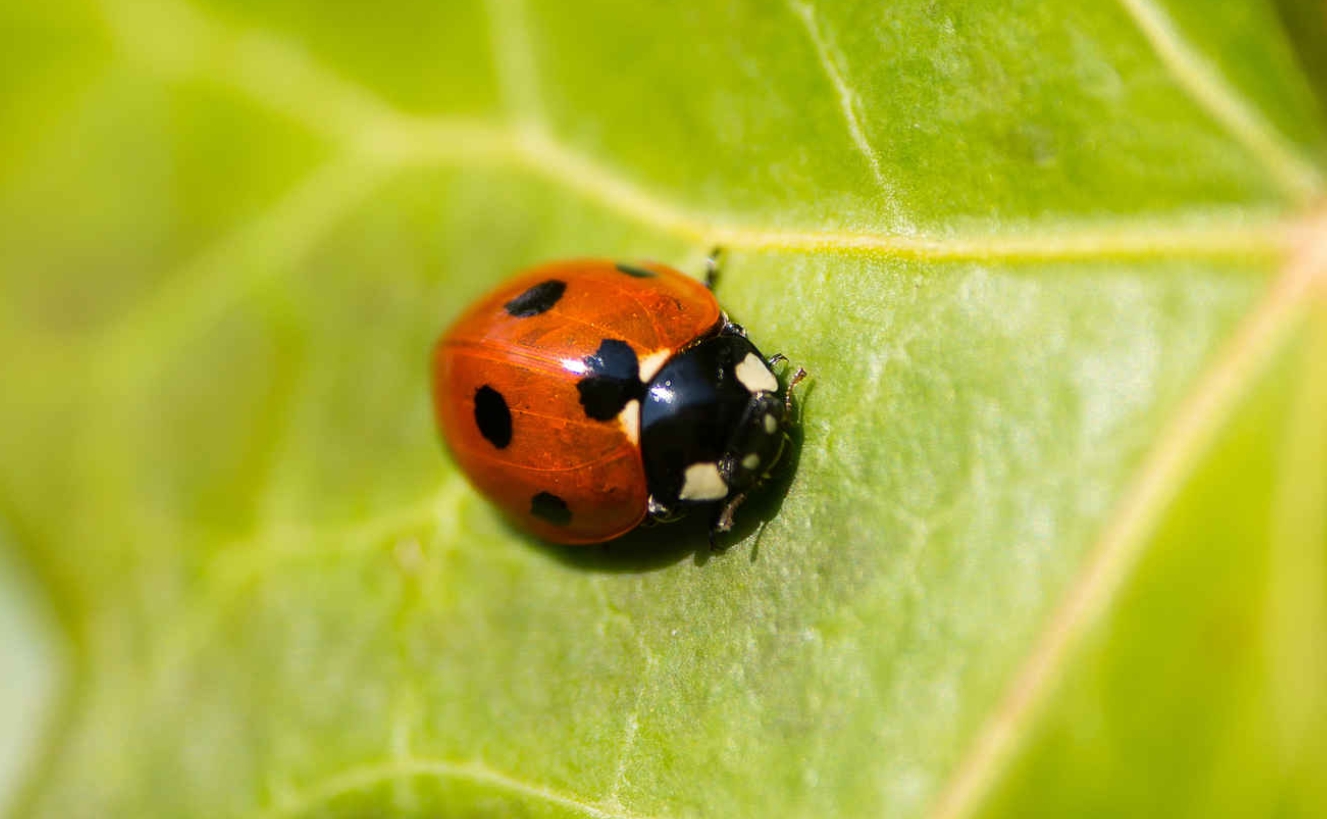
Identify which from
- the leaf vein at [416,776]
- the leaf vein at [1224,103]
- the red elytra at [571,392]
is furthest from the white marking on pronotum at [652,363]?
the leaf vein at [1224,103]

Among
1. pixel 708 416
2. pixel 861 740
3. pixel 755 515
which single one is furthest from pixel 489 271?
pixel 861 740

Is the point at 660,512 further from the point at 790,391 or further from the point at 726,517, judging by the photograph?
the point at 790,391

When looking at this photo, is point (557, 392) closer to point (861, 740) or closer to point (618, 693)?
point (618, 693)

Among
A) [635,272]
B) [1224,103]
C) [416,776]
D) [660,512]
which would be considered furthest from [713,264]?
[416,776]

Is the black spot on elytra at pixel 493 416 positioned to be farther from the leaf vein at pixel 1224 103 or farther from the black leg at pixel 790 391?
the leaf vein at pixel 1224 103

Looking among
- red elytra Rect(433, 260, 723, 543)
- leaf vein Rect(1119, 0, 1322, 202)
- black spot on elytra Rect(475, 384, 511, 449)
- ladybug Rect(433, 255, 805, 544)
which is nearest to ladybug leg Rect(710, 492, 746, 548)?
ladybug Rect(433, 255, 805, 544)
